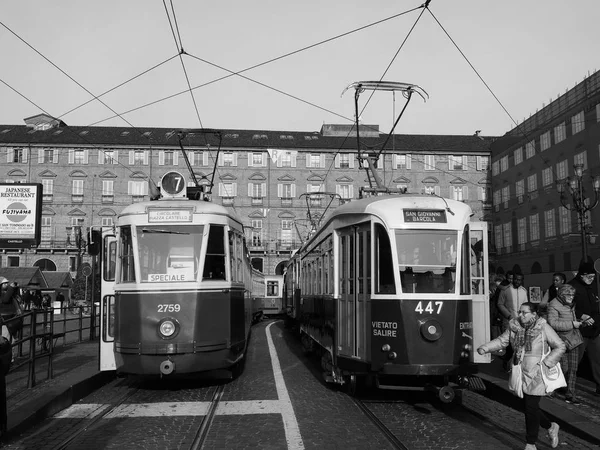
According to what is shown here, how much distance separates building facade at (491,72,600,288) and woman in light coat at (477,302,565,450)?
107ft

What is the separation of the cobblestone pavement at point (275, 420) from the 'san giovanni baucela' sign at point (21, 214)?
9344 mm

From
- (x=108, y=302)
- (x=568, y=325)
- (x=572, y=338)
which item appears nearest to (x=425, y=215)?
(x=568, y=325)

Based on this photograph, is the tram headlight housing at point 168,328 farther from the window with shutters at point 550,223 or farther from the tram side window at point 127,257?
the window with shutters at point 550,223

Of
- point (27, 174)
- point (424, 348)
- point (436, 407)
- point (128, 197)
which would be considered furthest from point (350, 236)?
point (27, 174)

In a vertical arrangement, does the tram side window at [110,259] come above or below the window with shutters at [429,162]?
below

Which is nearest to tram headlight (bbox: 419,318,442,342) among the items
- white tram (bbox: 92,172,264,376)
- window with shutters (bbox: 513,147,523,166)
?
white tram (bbox: 92,172,264,376)

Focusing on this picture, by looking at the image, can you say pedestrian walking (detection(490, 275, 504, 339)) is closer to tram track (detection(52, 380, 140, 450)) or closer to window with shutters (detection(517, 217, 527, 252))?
tram track (detection(52, 380, 140, 450))

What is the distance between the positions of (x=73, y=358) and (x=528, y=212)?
4514 centimetres

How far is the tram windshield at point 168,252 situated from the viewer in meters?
9.95

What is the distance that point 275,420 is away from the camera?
8008 mm

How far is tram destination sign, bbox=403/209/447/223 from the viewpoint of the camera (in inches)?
349

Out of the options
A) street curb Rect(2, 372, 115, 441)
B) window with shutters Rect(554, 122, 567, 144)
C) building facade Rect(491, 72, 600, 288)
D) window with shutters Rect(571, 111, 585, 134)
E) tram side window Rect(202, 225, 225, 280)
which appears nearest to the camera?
street curb Rect(2, 372, 115, 441)

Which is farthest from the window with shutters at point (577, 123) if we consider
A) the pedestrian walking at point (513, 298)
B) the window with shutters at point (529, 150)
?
the pedestrian walking at point (513, 298)

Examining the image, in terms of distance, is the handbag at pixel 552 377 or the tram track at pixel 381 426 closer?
the handbag at pixel 552 377
